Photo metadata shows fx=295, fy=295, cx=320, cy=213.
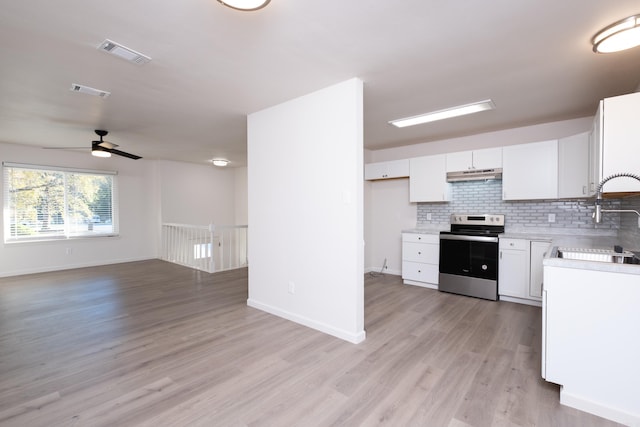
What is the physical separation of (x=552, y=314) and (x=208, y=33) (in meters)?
3.02

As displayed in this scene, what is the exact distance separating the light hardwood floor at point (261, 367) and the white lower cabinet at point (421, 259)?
0.65 m

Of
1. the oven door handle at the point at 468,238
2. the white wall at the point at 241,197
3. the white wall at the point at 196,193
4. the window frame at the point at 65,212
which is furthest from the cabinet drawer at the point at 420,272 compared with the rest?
the window frame at the point at 65,212

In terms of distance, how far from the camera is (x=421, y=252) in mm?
4766

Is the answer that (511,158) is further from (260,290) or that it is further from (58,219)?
(58,219)

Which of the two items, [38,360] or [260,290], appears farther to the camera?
[260,290]

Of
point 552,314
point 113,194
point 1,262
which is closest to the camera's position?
point 552,314

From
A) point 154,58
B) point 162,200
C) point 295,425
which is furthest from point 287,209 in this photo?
point 162,200

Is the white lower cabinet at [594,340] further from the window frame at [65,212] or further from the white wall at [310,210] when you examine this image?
the window frame at [65,212]

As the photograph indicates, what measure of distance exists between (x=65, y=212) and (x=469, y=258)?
7.62 m

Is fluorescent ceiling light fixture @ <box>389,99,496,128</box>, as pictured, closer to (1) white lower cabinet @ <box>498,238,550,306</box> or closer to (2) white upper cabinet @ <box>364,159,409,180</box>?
(2) white upper cabinet @ <box>364,159,409,180</box>

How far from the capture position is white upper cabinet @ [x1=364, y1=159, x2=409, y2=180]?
5.17 metres

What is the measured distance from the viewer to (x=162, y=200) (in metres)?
7.30

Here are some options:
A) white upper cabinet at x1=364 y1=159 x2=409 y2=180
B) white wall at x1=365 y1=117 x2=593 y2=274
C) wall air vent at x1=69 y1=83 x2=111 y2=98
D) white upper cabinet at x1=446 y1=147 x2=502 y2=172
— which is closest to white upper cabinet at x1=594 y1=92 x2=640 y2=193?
white upper cabinet at x1=446 y1=147 x2=502 y2=172

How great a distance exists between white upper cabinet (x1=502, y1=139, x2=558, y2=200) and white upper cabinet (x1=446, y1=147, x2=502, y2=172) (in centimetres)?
10
